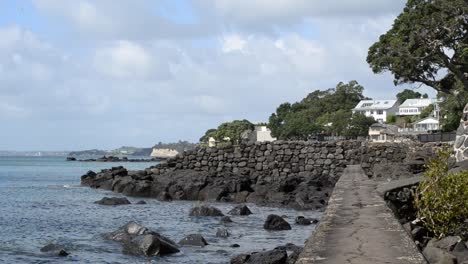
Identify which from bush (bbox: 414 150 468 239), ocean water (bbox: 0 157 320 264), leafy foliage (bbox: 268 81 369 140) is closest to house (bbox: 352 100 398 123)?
leafy foliage (bbox: 268 81 369 140)

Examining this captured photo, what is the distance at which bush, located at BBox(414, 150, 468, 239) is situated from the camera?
11.2 m

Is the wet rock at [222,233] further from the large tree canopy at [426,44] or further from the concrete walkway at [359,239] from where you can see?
the large tree canopy at [426,44]

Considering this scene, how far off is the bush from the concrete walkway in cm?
76

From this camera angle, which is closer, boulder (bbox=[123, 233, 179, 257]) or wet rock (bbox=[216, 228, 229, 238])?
boulder (bbox=[123, 233, 179, 257])

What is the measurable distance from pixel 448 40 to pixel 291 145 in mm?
10127

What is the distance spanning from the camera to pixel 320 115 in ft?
377

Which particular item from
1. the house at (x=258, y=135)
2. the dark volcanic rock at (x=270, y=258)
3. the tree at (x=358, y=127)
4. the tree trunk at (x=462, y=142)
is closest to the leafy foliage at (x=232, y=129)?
the house at (x=258, y=135)

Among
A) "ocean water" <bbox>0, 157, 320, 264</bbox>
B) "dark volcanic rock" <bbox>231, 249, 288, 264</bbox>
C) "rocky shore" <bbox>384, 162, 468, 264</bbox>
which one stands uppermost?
"rocky shore" <bbox>384, 162, 468, 264</bbox>

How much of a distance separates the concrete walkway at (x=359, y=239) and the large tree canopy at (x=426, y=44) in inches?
951

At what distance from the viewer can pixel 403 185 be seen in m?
15.0

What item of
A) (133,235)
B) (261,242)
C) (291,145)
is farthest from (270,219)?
(291,145)

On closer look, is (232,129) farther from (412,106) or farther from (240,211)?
(240,211)

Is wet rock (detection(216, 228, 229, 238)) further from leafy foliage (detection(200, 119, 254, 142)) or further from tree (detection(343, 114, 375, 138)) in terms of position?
leafy foliage (detection(200, 119, 254, 142))

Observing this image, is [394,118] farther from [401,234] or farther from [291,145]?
Result: [401,234]
